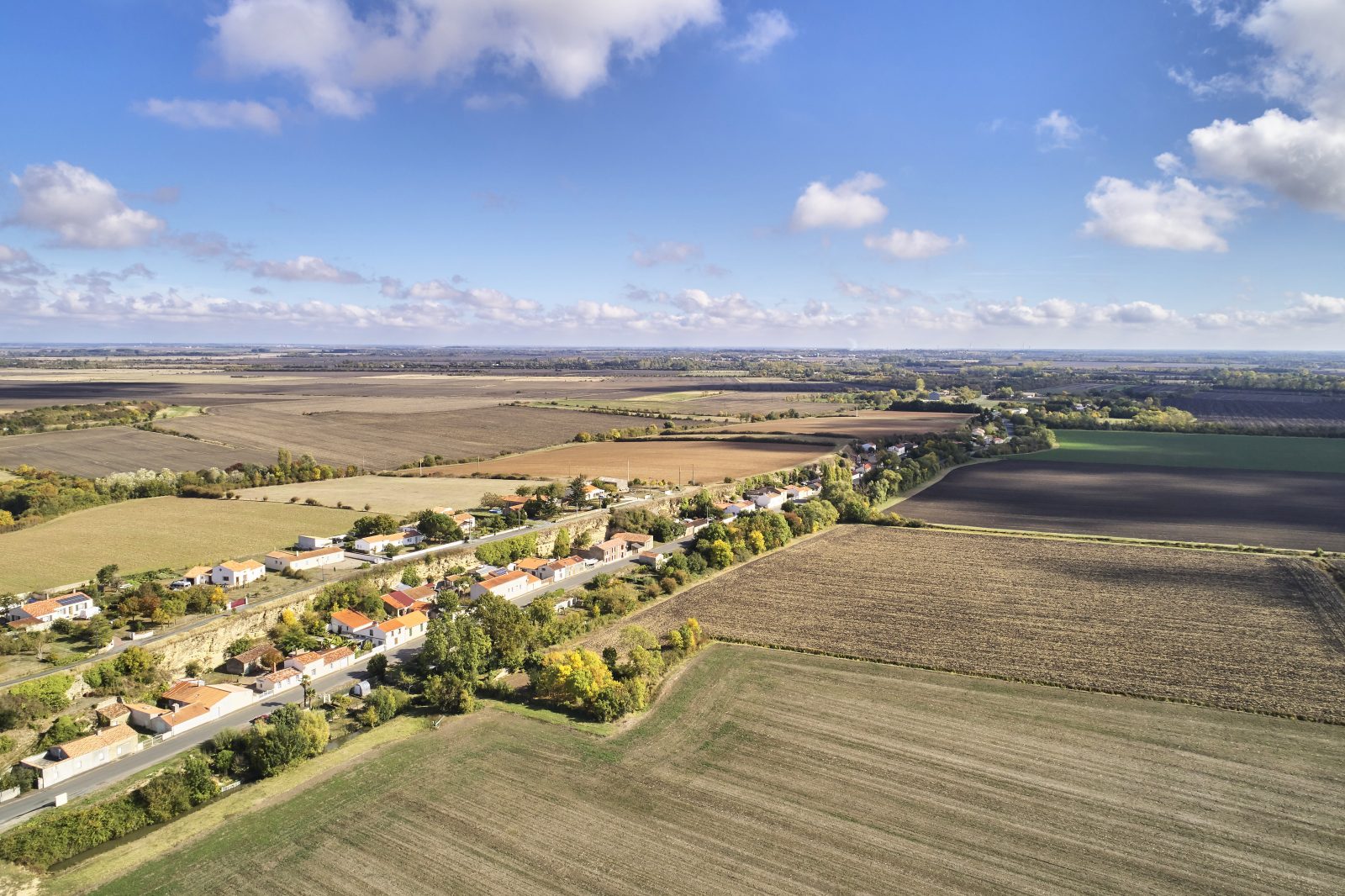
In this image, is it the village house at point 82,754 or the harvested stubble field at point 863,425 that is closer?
the village house at point 82,754

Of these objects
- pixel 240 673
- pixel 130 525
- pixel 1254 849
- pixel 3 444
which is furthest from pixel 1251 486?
pixel 3 444

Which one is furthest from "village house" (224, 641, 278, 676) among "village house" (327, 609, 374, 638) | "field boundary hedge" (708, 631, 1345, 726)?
"field boundary hedge" (708, 631, 1345, 726)

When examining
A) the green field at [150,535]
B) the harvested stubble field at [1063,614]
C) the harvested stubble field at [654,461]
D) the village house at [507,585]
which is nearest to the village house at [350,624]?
the village house at [507,585]

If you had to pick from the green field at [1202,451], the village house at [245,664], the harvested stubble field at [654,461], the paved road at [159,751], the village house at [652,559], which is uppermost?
the green field at [1202,451]

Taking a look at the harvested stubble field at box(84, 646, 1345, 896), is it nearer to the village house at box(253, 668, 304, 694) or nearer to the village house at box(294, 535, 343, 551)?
Answer: the village house at box(253, 668, 304, 694)

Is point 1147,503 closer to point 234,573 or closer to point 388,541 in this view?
point 388,541

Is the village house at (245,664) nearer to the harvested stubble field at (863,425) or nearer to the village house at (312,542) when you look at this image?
the village house at (312,542)
